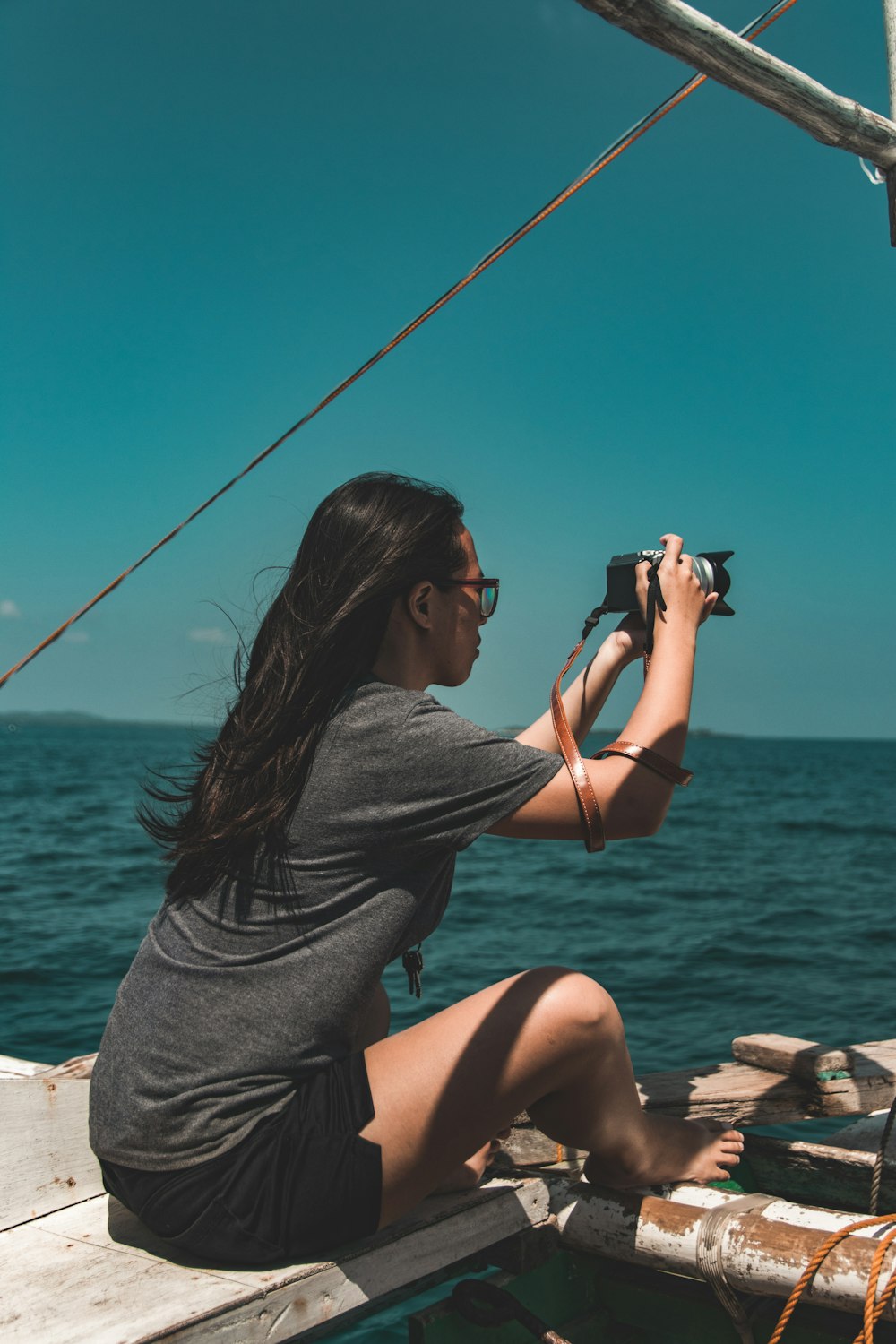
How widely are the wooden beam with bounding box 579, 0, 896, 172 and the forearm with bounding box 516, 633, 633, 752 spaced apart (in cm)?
114

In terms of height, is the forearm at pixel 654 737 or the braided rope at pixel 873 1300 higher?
the forearm at pixel 654 737

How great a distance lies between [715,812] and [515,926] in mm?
24382

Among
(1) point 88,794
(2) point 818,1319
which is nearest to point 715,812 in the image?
(1) point 88,794

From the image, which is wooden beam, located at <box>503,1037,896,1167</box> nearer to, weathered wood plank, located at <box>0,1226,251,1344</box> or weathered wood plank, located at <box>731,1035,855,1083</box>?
weathered wood plank, located at <box>731,1035,855,1083</box>

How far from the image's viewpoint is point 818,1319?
2.00 meters

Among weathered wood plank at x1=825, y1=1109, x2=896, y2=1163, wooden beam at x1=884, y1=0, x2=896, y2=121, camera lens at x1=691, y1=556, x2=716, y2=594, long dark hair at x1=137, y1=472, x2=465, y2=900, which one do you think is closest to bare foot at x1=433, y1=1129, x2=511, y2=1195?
long dark hair at x1=137, y1=472, x2=465, y2=900

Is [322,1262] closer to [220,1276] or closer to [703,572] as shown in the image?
[220,1276]

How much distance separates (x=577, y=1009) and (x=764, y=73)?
71.3 inches

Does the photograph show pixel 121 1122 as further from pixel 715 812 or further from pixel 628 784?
pixel 715 812

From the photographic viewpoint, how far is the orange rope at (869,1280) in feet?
5.45

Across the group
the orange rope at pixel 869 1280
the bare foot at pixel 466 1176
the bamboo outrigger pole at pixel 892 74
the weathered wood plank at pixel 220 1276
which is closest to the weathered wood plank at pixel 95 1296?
the weathered wood plank at pixel 220 1276

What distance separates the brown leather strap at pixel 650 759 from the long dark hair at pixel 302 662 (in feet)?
1.53

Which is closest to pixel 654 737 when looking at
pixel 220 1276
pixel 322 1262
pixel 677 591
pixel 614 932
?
pixel 677 591

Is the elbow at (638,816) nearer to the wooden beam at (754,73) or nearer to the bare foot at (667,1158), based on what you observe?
the bare foot at (667,1158)
